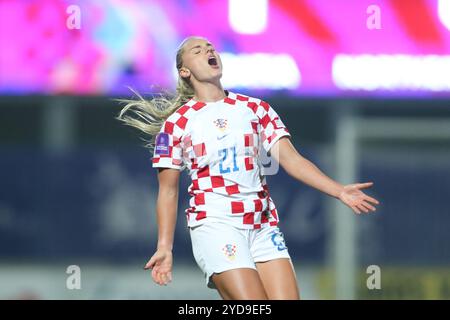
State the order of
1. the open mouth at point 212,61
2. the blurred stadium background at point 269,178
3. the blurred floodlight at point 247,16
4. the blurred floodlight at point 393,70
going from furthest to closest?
1. the blurred floodlight at point 393,70
2. the blurred floodlight at point 247,16
3. the blurred stadium background at point 269,178
4. the open mouth at point 212,61

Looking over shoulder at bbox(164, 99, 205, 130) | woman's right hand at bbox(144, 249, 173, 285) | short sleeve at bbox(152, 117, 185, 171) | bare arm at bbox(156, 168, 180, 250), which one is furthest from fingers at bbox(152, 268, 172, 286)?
shoulder at bbox(164, 99, 205, 130)

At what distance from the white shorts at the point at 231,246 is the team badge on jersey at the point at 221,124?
50 centimetres

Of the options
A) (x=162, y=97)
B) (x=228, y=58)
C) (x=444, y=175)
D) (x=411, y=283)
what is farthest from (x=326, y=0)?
(x=162, y=97)

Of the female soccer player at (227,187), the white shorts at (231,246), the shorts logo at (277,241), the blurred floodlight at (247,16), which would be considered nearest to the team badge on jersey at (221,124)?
the female soccer player at (227,187)

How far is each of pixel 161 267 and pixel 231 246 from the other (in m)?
0.39

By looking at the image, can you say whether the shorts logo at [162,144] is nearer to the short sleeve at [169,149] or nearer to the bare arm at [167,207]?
the short sleeve at [169,149]

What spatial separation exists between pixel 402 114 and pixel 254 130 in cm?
1332

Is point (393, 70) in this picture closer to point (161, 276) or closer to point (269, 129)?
point (269, 129)

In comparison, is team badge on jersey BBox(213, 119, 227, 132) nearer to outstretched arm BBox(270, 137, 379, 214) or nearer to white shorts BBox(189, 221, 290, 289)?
outstretched arm BBox(270, 137, 379, 214)

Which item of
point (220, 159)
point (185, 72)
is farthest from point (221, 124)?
point (185, 72)

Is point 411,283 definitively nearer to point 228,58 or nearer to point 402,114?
point 228,58

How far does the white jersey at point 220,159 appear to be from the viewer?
5840mm

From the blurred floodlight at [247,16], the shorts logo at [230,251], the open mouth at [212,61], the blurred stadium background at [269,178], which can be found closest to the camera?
the shorts logo at [230,251]

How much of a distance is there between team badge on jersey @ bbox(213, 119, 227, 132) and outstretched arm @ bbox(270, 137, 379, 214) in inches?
13.5
